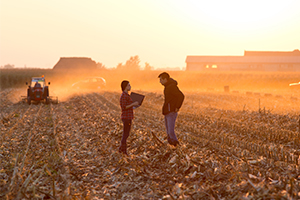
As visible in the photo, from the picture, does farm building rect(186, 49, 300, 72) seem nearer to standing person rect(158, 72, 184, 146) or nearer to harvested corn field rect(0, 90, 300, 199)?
harvested corn field rect(0, 90, 300, 199)

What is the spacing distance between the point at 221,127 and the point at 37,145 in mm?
7480

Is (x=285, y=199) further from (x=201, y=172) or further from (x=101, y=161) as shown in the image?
(x=101, y=161)

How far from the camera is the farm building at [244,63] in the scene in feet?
231

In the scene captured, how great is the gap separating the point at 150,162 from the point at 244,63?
221 ft

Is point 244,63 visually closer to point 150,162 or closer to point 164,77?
point 164,77

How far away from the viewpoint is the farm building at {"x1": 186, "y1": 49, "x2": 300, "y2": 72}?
231ft

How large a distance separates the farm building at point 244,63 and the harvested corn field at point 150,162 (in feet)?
195

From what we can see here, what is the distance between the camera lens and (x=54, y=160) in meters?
8.74

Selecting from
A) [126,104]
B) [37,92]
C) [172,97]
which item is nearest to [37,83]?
[37,92]

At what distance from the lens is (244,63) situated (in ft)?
235

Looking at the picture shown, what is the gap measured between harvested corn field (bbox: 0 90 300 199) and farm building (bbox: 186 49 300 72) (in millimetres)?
59352

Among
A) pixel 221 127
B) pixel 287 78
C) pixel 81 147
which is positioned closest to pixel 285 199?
pixel 81 147

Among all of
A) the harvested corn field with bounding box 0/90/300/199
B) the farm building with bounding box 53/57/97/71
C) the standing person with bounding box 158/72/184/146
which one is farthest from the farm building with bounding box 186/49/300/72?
the standing person with bounding box 158/72/184/146

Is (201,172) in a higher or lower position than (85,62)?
lower
